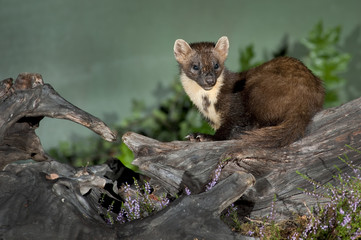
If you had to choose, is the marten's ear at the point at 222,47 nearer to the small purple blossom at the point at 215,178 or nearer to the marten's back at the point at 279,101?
the marten's back at the point at 279,101

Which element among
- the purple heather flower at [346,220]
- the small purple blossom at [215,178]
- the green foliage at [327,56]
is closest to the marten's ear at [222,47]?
the green foliage at [327,56]

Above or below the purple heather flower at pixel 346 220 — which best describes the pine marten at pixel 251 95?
above

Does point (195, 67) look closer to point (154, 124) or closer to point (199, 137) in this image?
point (199, 137)

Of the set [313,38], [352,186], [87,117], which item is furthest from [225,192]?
[313,38]

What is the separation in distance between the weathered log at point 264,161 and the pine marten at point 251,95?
89mm

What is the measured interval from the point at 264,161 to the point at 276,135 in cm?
16

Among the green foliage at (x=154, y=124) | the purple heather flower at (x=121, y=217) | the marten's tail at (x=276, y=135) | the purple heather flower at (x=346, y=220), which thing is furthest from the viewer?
the green foliage at (x=154, y=124)

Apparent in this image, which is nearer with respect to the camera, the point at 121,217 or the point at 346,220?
the point at 346,220

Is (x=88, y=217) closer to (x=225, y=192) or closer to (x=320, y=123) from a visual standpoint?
(x=225, y=192)

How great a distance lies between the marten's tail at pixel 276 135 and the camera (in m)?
2.44

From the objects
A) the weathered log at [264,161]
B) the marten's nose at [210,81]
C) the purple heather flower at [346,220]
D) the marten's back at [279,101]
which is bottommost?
the purple heather flower at [346,220]

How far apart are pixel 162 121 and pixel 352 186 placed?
225cm

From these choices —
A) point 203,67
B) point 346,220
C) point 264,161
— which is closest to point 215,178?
point 264,161

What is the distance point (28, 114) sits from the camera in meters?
2.32
